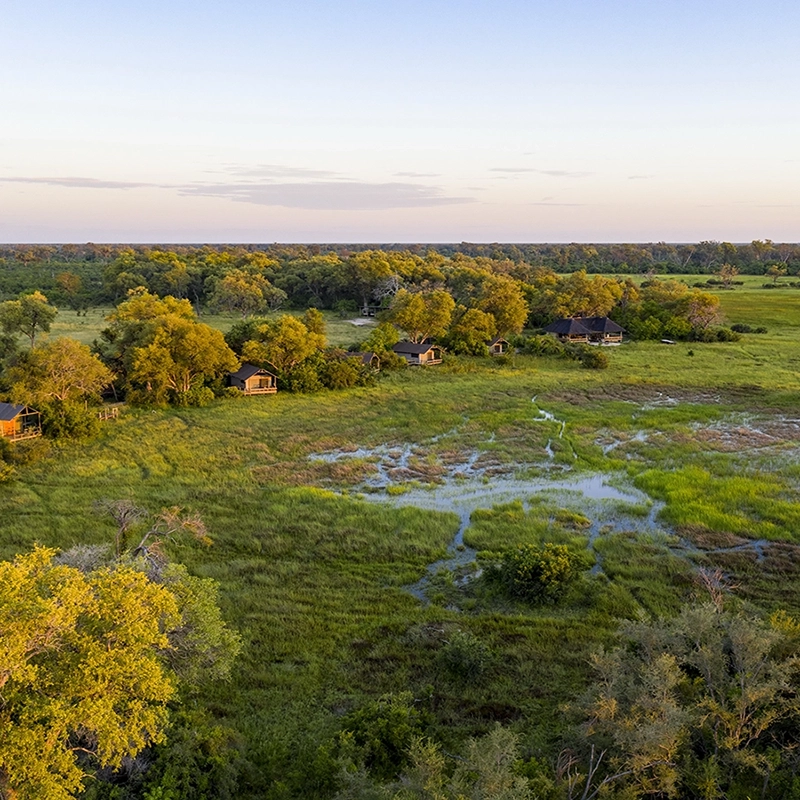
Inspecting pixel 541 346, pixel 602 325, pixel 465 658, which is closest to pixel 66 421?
pixel 465 658

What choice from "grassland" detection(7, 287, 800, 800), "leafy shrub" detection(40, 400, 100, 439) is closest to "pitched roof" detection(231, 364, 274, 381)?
"grassland" detection(7, 287, 800, 800)

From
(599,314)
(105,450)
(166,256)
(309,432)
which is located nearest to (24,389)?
(105,450)

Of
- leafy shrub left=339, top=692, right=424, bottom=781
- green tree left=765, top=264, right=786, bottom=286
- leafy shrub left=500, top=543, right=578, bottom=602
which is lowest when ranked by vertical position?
leafy shrub left=339, top=692, right=424, bottom=781

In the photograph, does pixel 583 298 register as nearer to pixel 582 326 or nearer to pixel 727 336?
pixel 582 326

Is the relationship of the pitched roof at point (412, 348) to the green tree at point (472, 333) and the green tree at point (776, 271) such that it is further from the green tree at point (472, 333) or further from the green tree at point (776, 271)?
the green tree at point (776, 271)

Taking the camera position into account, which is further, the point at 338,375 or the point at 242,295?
the point at 242,295

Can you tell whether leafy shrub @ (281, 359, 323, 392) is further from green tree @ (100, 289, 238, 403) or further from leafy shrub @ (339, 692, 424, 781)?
leafy shrub @ (339, 692, 424, 781)
